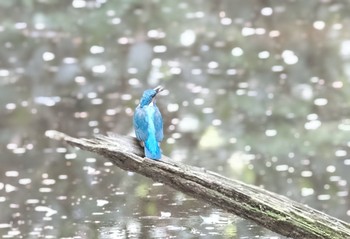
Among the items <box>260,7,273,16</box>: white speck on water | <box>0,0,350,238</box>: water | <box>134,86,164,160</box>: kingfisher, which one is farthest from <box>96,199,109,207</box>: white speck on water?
<box>260,7,273,16</box>: white speck on water

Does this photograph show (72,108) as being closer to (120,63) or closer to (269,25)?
(120,63)

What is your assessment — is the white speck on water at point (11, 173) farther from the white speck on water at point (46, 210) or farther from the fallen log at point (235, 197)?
→ the fallen log at point (235, 197)

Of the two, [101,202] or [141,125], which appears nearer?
[141,125]

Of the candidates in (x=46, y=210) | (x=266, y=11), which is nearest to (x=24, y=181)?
(x=46, y=210)

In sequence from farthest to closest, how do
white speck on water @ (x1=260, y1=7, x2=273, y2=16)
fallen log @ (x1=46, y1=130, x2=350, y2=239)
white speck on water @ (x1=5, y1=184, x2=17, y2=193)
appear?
white speck on water @ (x1=260, y1=7, x2=273, y2=16)
white speck on water @ (x1=5, y1=184, x2=17, y2=193)
fallen log @ (x1=46, y1=130, x2=350, y2=239)

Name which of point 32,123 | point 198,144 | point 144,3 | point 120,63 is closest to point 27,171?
point 32,123

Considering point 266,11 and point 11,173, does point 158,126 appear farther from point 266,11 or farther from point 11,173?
point 266,11

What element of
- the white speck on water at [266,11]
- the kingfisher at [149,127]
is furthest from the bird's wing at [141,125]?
the white speck on water at [266,11]

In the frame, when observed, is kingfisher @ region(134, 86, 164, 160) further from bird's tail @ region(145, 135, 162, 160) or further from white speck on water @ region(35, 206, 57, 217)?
white speck on water @ region(35, 206, 57, 217)
